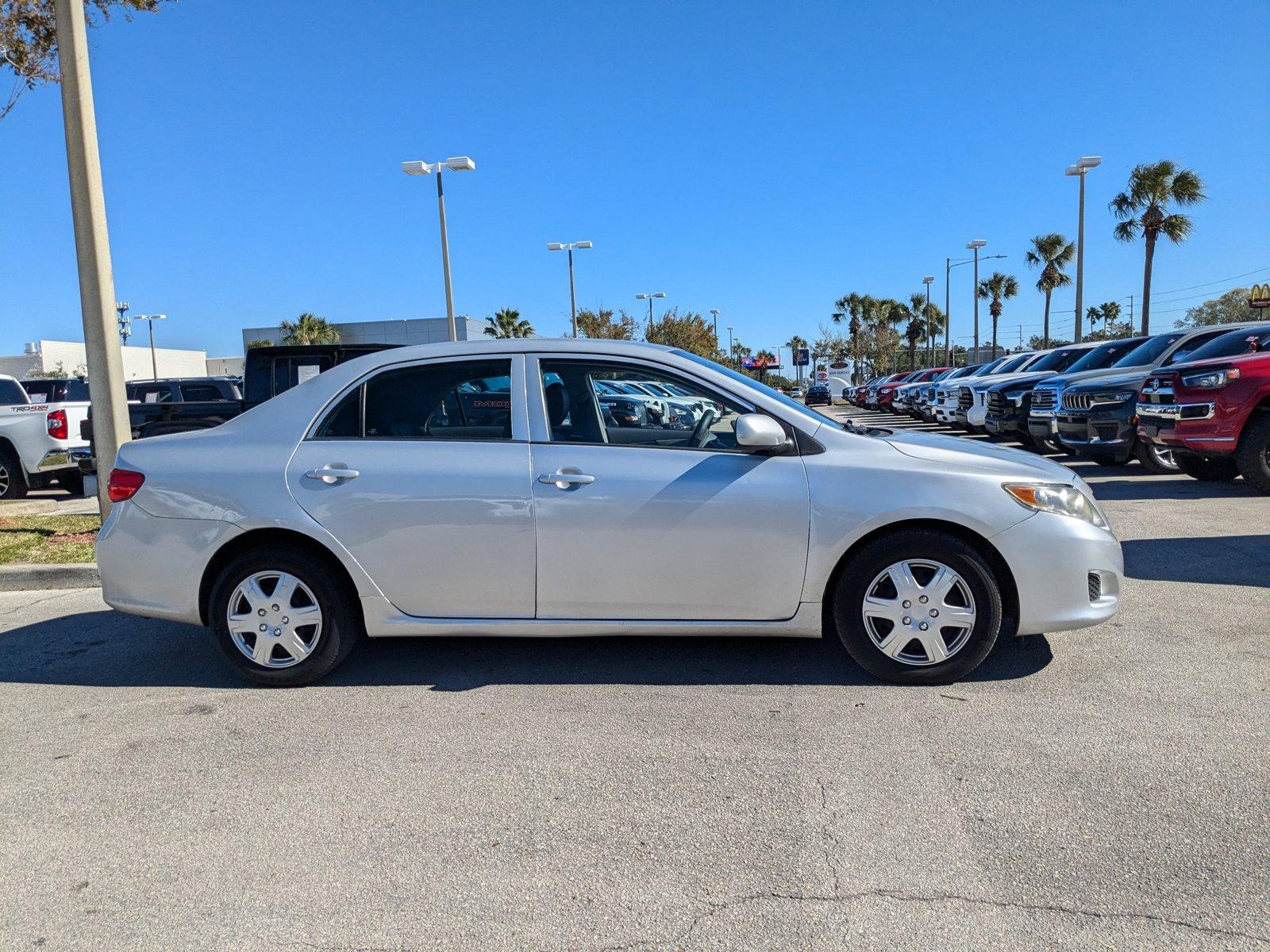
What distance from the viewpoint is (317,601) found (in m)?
4.38

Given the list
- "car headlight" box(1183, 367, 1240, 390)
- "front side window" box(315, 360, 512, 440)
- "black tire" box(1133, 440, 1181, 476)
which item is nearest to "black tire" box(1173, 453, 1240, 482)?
"black tire" box(1133, 440, 1181, 476)

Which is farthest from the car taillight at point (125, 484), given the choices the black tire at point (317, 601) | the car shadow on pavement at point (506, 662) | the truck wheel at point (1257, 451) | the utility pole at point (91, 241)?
the truck wheel at point (1257, 451)

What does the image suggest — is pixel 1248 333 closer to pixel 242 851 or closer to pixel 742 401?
pixel 742 401

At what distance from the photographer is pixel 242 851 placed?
2.98 m

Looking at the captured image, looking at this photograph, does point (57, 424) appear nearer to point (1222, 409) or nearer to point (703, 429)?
point (703, 429)

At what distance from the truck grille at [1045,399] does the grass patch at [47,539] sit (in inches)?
455

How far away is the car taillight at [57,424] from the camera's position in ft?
36.1

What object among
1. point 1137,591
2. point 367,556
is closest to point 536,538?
point 367,556

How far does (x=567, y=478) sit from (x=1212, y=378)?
7681 millimetres

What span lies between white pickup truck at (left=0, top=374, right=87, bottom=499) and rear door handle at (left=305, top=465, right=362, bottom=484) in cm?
855

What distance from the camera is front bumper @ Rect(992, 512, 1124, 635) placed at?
4086 mm

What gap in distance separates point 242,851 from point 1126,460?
11.5 m

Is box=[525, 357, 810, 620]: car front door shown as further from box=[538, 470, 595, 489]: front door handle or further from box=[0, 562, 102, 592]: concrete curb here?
box=[0, 562, 102, 592]: concrete curb

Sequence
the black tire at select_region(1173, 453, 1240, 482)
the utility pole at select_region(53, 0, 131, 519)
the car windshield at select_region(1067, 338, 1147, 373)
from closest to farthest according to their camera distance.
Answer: the utility pole at select_region(53, 0, 131, 519) → the black tire at select_region(1173, 453, 1240, 482) → the car windshield at select_region(1067, 338, 1147, 373)
